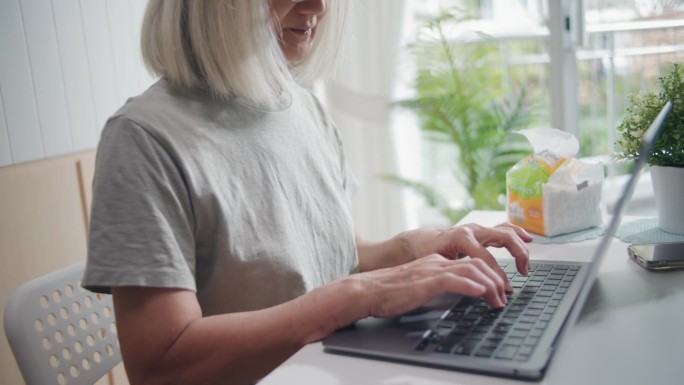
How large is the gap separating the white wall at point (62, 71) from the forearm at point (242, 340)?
899 millimetres

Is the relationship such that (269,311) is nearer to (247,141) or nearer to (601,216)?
(247,141)

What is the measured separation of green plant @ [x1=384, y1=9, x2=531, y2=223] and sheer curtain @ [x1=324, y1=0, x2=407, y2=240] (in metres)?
0.15

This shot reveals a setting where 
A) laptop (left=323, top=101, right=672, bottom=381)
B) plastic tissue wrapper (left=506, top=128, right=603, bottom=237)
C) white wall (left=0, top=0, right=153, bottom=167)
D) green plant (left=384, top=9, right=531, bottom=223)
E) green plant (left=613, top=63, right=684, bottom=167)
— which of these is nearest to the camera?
laptop (left=323, top=101, right=672, bottom=381)

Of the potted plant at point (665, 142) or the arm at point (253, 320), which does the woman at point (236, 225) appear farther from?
the potted plant at point (665, 142)

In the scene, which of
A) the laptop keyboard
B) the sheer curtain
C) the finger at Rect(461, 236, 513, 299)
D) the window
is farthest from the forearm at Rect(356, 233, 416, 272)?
the sheer curtain

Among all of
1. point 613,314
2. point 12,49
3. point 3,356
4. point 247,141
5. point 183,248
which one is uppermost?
point 12,49

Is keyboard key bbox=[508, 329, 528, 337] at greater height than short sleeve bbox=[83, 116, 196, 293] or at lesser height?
lesser

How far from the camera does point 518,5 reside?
279 cm

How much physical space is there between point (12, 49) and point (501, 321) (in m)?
1.30

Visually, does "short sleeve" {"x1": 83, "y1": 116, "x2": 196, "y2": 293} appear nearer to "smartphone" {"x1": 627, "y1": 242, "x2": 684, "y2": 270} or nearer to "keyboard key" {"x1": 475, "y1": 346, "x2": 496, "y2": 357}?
"keyboard key" {"x1": 475, "y1": 346, "x2": 496, "y2": 357}

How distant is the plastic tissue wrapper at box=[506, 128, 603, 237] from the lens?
1139 millimetres

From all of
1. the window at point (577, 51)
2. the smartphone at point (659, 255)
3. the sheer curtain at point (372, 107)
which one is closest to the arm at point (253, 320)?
the smartphone at point (659, 255)

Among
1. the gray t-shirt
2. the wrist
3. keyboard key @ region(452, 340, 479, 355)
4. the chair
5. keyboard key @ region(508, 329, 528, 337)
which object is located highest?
the gray t-shirt

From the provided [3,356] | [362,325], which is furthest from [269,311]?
[3,356]
